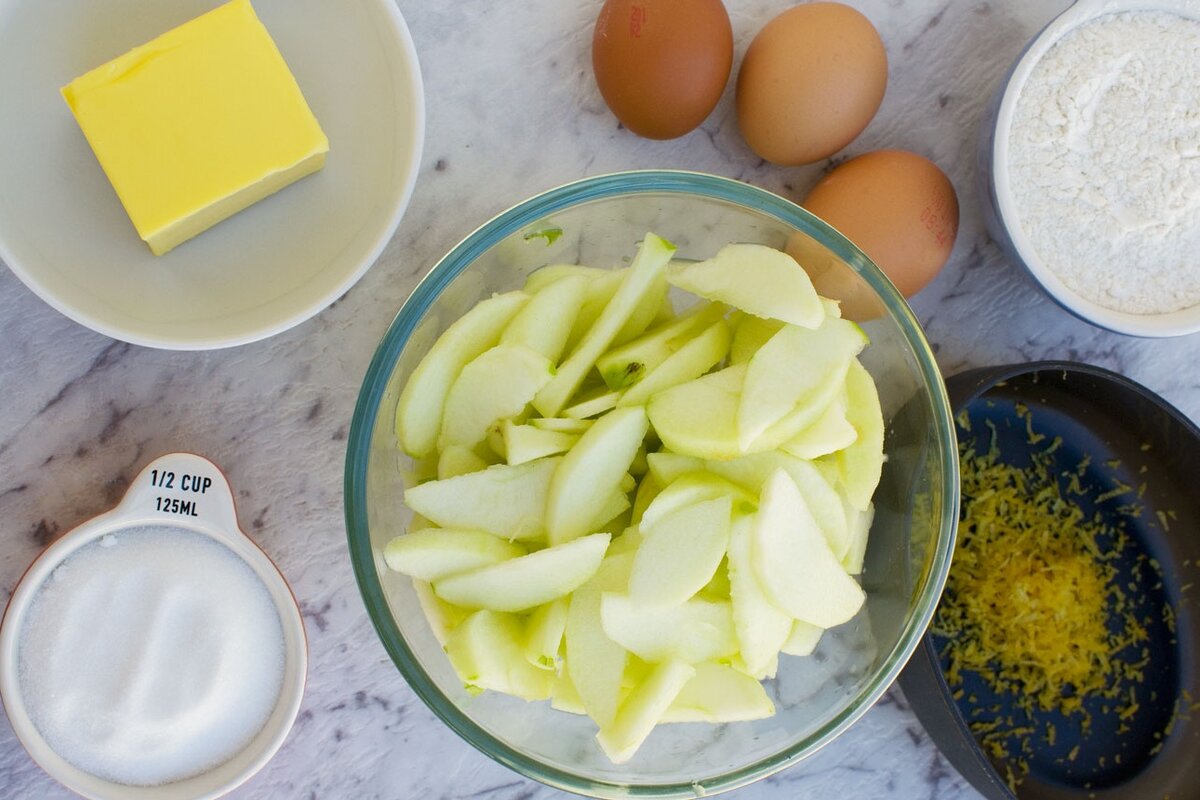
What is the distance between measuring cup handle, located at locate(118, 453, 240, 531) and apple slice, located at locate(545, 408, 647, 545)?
1.23ft

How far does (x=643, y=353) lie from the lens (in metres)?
0.77

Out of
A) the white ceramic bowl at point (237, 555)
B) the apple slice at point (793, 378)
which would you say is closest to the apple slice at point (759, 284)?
the apple slice at point (793, 378)

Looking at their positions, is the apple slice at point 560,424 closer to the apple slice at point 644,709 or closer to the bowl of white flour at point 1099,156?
the apple slice at point 644,709

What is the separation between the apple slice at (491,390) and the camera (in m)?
0.74

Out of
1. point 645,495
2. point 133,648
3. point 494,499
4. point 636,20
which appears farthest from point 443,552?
point 636,20

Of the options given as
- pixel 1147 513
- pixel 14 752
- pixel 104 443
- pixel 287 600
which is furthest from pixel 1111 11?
pixel 14 752

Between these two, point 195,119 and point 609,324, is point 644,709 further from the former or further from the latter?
point 195,119

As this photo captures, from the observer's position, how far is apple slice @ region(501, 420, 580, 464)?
73 cm

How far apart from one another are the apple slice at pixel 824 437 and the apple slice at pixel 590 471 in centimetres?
11

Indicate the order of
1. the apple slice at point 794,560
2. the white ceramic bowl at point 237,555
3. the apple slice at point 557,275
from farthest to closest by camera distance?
the white ceramic bowl at point 237,555, the apple slice at point 557,275, the apple slice at point 794,560

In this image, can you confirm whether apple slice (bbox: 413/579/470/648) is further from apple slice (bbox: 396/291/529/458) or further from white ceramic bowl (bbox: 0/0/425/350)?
white ceramic bowl (bbox: 0/0/425/350)

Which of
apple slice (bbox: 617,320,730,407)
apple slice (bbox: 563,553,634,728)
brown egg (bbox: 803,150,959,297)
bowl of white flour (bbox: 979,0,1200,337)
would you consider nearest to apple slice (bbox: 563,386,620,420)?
apple slice (bbox: 617,320,730,407)

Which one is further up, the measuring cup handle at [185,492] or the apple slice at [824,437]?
the apple slice at [824,437]

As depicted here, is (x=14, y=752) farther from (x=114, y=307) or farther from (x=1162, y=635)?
(x=1162, y=635)
